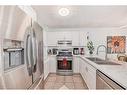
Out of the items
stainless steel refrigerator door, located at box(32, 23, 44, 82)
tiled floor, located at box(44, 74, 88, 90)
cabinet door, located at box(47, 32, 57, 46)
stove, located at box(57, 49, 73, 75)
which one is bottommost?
tiled floor, located at box(44, 74, 88, 90)

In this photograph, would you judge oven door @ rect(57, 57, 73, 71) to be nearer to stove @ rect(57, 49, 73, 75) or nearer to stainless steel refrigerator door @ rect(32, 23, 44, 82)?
stove @ rect(57, 49, 73, 75)

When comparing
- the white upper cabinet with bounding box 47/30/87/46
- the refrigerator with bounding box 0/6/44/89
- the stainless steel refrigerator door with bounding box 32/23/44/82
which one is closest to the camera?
the refrigerator with bounding box 0/6/44/89

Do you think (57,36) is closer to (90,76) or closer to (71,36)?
(71,36)

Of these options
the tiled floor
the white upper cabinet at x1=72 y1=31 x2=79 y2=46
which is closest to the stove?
the tiled floor

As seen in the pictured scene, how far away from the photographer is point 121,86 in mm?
1418

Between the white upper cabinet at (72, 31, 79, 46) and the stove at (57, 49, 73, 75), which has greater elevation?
the white upper cabinet at (72, 31, 79, 46)

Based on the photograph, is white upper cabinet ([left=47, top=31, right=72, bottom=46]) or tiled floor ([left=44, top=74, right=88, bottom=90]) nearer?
tiled floor ([left=44, top=74, right=88, bottom=90])

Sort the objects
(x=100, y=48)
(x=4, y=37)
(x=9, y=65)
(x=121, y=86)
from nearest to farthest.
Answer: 1. (x=4, y=37)
2. (x=9, y=65)
3. (x=121, y=86)
4. (x=100, y=48)

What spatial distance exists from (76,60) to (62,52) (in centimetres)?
72

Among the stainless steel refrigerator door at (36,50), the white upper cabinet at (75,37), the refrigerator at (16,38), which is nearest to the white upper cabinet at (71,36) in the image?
the white upper cabinet at (75,37)

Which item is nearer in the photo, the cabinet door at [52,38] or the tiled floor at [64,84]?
the tiled floor at [64,84]

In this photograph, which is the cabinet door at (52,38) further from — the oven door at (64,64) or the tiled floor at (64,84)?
the tiled floor at (64,84)
